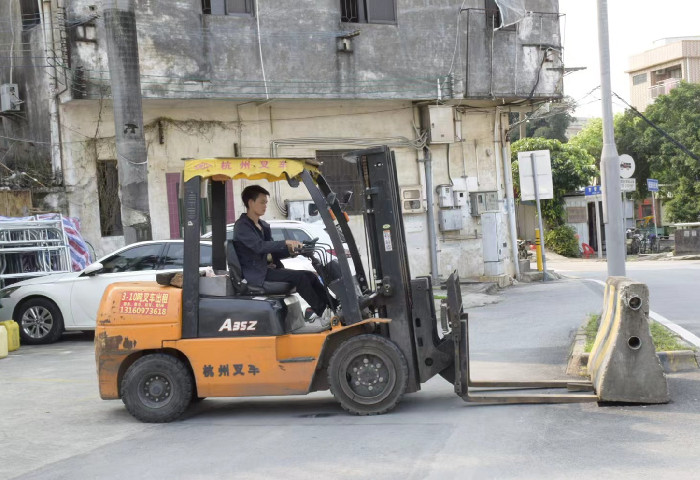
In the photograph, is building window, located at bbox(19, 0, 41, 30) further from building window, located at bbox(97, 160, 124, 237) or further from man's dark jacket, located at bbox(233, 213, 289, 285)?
man's dark jacket, located at bbox(233, 213, 289, 285)

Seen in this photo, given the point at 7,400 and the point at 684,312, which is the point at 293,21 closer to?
the point at 684,312

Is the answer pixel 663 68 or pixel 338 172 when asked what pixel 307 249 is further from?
pixel 663 68

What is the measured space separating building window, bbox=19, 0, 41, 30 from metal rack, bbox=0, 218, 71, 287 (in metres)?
5.68

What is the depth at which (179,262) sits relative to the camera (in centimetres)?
1420

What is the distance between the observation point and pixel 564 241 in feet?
127

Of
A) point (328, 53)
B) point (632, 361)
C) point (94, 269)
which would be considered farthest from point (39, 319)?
point (632, 361)

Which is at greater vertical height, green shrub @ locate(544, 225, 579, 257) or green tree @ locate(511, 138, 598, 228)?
green tree @ locate(511, 138, 598, 228)

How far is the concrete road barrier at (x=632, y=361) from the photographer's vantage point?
732 centimetres

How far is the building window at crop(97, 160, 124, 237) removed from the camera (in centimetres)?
1912

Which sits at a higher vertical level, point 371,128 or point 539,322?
point 371,128

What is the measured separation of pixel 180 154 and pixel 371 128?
16.5 ft

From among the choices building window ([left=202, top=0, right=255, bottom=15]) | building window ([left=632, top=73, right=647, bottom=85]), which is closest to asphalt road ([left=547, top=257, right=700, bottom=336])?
building window ([left=202, top=0, right=255, bottom=15])

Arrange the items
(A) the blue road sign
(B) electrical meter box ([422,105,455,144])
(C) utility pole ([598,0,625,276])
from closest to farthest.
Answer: (C) utility pole ([598,0,625,276]) < (B) electrical meter box ([422,105,455,144]) < (A) the blue road sign

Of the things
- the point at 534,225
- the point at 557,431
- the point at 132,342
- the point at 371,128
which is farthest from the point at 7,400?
the point at 534,225
